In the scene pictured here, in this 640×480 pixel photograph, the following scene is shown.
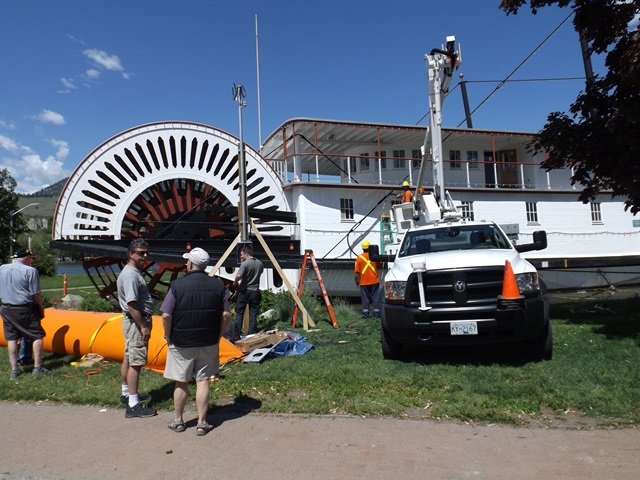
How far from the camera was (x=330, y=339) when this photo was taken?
27.2 ft

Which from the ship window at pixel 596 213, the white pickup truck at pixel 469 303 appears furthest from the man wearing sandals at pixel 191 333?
the ship window at pixel 596 213

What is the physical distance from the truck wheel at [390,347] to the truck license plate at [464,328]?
1002 mm

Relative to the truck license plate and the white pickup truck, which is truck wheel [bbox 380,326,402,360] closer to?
the white pickup truck

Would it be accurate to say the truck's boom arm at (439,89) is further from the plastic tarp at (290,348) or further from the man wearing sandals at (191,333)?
the man wearing sandals at (191,333)

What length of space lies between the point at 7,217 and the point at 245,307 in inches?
1861

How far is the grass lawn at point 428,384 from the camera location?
4.61 metres

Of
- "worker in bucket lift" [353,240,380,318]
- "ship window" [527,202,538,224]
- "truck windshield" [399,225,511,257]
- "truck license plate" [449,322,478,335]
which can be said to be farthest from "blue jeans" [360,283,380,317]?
"ship window" [527,202,538,224]

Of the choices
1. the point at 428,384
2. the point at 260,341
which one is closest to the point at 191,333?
the point at 428,384

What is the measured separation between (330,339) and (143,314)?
3.82 meters

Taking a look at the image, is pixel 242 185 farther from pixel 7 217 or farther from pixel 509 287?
pixel 7 217

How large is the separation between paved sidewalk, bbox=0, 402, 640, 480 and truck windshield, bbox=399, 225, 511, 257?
359 cm

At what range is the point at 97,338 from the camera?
7457 mm

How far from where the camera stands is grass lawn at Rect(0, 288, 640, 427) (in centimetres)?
461

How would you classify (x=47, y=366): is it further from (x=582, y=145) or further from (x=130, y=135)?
(x=582, y=145)
